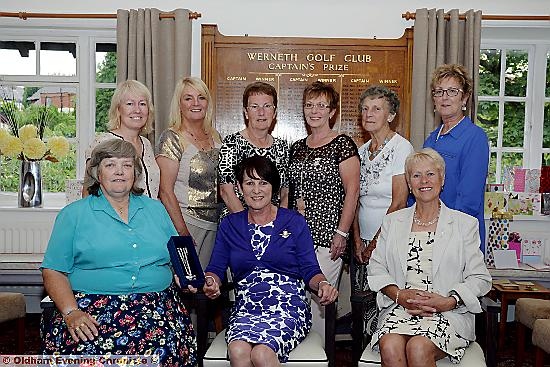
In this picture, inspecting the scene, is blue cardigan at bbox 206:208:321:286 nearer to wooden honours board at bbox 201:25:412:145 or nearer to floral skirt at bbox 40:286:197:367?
floral skirt at bbox 40:286:197:367

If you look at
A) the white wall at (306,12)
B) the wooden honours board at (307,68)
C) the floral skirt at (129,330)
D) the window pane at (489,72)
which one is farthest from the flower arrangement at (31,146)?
the window pane at (489,72)

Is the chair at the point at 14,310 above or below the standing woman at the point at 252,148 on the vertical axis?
below

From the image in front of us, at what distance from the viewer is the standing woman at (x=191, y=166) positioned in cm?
358

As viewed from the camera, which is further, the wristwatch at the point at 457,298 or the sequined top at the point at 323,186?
the sequined top at the point at 323,186

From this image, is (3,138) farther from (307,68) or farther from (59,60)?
(307,68)

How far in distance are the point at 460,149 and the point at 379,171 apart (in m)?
0.43

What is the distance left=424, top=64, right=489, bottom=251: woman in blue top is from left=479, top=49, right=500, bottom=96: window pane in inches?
82.7

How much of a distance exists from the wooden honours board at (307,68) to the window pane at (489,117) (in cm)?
100

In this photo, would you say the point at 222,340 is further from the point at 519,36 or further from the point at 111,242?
the point at 519,36

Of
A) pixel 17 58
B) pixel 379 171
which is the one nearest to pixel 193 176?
pixel 379 171

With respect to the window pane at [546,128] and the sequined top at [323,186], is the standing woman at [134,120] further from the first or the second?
the window pane at [546,128]

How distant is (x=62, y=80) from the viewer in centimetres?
526

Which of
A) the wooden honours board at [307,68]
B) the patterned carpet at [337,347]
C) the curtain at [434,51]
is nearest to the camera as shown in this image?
the patterned carpet at [337,347]

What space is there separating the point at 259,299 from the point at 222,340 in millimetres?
253
